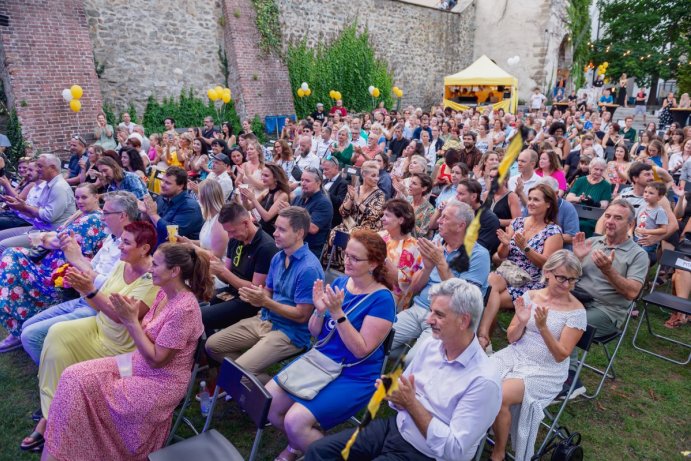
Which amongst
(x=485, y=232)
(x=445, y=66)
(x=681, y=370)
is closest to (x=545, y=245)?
(x=485, y=232)

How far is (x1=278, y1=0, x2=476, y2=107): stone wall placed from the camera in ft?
55.7

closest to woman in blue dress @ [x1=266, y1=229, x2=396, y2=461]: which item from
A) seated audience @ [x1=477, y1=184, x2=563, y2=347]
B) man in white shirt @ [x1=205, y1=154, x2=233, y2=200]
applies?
seated audience @ [x1=477, y1=184, x2=563, y2=347]

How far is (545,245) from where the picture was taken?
156 inches

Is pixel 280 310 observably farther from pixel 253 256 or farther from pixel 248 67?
pixel 248 67

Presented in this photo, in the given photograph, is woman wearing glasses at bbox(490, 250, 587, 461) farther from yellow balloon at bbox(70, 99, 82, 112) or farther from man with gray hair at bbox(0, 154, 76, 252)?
yellow balloon at bbox(70, 99, 82, 112)

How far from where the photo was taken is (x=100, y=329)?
3.30 metres

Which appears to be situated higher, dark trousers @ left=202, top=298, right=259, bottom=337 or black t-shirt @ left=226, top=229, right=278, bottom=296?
black t-shirt @ left=226, top=229, right=278, bottom=296

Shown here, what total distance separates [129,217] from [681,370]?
479cm

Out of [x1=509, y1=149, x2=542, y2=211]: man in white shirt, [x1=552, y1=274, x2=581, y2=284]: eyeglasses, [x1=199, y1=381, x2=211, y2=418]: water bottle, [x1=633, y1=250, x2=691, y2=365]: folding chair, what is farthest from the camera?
[x1=509, y1=149, x2=542, y2=211]: man in white shirt

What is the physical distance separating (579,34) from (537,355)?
28.4 m

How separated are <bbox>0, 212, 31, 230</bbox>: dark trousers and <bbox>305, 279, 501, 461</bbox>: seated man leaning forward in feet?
17.9

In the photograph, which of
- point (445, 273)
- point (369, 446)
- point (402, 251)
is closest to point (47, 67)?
point (402, 251)

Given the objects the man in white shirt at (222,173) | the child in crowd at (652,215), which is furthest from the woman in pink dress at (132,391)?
the child in crowd at (652,215)

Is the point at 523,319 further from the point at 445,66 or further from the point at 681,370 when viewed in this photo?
the point at 445,66
